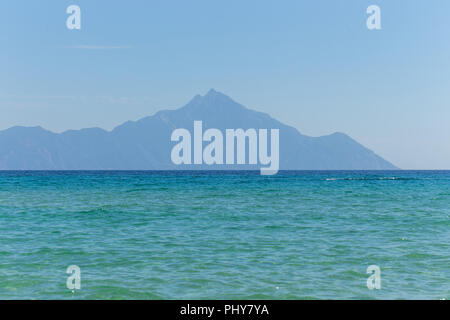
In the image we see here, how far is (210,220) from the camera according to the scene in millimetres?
24094

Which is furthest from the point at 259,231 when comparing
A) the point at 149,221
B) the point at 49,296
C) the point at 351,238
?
the point at 49,296

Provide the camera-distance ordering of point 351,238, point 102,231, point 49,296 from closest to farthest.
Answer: point 49,296 → point 351,238 → point 102,231

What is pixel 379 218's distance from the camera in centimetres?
2484

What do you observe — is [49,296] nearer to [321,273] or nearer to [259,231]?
[321,273]

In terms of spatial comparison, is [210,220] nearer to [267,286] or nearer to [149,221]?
[149,221]

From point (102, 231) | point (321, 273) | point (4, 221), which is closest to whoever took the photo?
point (321, 273)

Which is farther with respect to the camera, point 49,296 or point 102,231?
point 102,231

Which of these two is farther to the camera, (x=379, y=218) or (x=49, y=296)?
(x=379, y=218)

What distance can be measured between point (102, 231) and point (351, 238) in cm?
1037

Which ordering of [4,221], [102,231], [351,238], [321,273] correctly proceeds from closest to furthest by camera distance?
1. [321,273]
2. [351,238]
3. [102,231]
4. [4,221]
